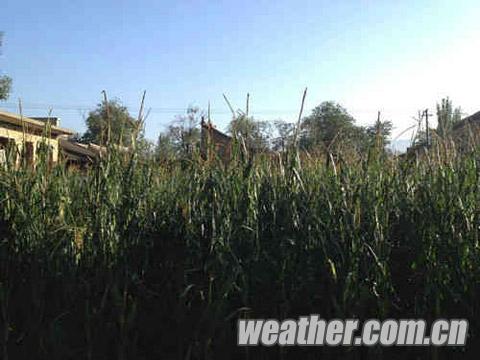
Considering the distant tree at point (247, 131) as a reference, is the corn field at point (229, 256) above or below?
below

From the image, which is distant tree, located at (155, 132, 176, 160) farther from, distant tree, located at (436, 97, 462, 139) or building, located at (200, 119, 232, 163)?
distant tree, located at (436, 97, 462, 139)

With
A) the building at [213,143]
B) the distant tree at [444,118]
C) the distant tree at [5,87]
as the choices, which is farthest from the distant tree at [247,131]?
the distant tree at [5,87]

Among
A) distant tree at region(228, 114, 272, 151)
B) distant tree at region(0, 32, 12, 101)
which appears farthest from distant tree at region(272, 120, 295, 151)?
distant tree at region(0, 32, 12, 101)

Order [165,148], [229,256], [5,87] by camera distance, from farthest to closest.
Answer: [5,87] < [165,148] < [229,256]

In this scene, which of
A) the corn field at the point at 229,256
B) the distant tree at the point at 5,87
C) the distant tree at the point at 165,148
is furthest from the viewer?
the distant tree at the point at 5,87

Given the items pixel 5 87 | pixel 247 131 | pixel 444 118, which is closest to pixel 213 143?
pixel 247 131

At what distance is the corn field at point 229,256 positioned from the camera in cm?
218

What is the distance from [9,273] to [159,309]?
822 millimetres

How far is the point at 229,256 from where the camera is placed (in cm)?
224

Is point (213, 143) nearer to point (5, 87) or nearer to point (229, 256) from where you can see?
point (229, 256)

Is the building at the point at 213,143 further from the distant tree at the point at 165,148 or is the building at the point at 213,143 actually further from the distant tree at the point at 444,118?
the distant tree at the point at 444,118

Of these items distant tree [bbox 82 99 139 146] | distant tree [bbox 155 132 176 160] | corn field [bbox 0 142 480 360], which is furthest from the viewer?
distant tree [bbox 155 132 176 160]

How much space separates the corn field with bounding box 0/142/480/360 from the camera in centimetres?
218

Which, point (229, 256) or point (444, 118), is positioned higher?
point (444, 118)
